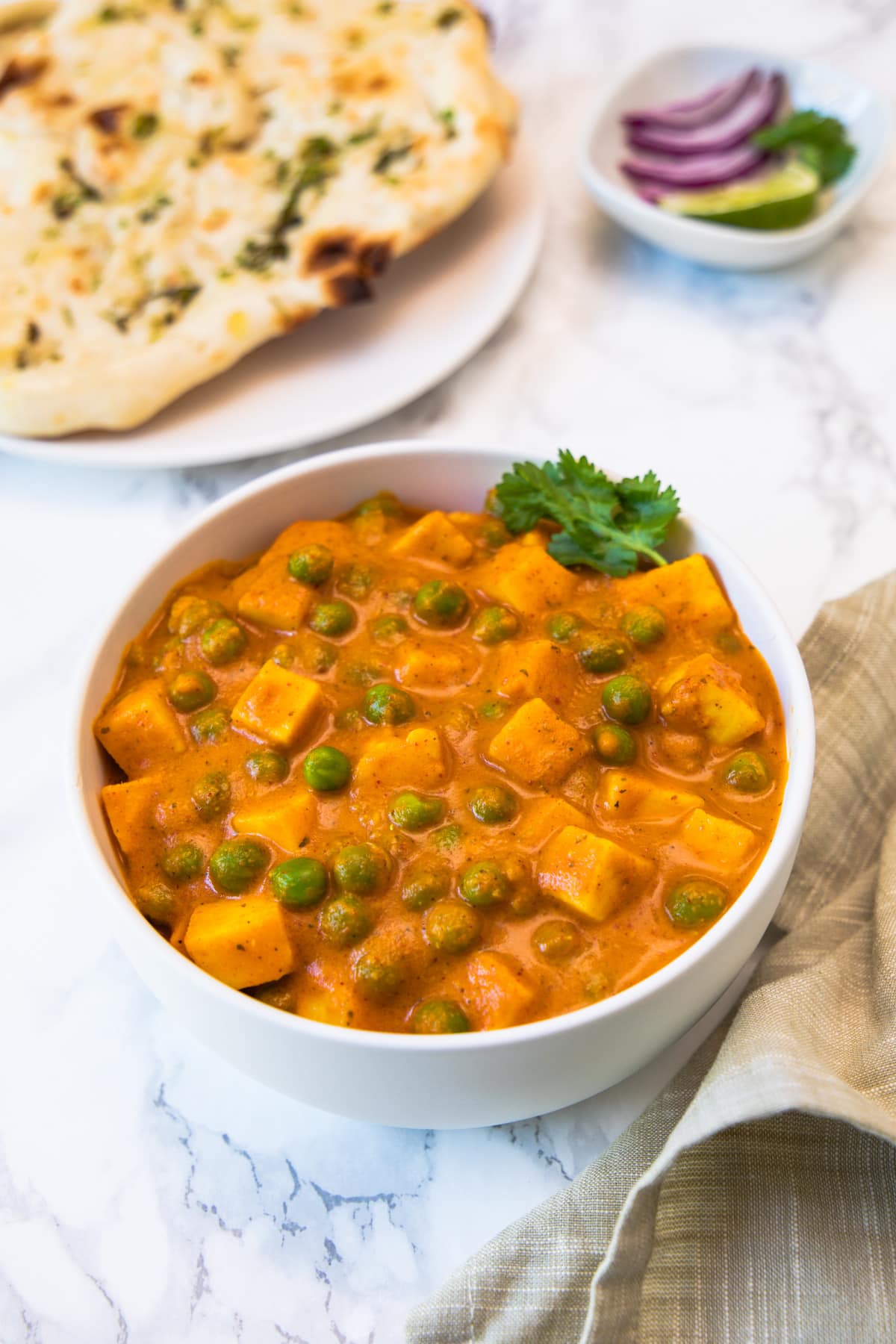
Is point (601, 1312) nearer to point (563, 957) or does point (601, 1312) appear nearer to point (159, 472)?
point (563, 957)

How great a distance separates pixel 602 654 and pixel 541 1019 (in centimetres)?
82

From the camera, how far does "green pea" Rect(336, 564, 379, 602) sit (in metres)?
2.86

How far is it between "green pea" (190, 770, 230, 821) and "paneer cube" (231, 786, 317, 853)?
4cm

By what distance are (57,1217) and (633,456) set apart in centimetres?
269

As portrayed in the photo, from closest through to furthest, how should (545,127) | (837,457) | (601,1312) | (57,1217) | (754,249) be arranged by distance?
1. (601,1312)
2. (57,1217)
3. (837,457)
4. (754,249)
5. (545,127)

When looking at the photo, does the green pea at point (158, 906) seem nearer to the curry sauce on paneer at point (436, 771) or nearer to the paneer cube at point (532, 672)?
the curry sauce on paneer at point (436, 771)

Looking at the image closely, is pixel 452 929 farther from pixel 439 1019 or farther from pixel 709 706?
pixel 709 706

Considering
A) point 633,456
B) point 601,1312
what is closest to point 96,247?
point 633,456

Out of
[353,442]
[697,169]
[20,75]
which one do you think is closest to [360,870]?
[353,442]

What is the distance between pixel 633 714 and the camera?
2.56m

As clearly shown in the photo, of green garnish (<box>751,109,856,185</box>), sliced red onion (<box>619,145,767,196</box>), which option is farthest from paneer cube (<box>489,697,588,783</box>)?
green garnish (<box>751,109,856,185</box>)

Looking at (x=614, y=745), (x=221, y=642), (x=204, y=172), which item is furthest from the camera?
(x=204, y=172)

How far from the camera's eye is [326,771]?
247cm

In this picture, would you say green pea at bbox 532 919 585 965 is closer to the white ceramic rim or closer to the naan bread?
the white ceramic rim
